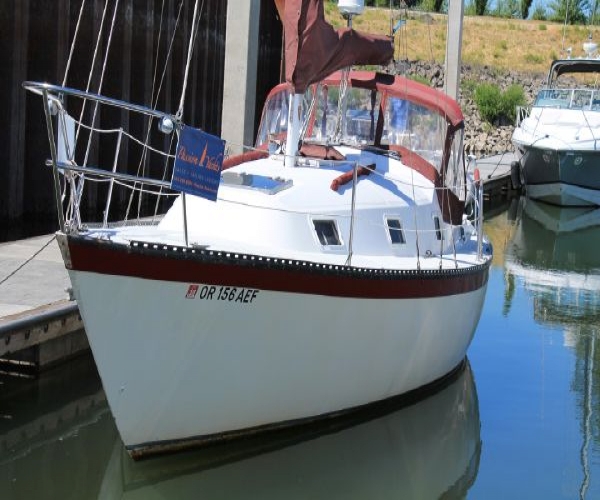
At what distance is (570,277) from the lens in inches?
807

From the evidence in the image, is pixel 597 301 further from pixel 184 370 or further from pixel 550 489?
pixel 184 370

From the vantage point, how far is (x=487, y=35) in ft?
219

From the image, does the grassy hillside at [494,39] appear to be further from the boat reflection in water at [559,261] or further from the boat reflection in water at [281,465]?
the boat reflection in water at [281,465]

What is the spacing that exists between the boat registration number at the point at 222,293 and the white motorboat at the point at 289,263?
1 cm

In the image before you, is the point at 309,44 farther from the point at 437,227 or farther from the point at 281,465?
the point at 281,465

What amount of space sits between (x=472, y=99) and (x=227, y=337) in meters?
48.9

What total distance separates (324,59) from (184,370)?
3647 mm

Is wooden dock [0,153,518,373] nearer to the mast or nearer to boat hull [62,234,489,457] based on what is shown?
boat hull [62,234,489,457]

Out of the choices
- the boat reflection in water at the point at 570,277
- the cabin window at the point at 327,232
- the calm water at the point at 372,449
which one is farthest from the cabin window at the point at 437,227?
the boat reflection in water at the point at 570,277

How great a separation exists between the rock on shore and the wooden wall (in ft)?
84.5

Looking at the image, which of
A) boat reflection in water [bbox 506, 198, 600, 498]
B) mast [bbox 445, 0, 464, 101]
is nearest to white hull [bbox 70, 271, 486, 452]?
boat reflection in water [bbox 506, 198, 600, 498]

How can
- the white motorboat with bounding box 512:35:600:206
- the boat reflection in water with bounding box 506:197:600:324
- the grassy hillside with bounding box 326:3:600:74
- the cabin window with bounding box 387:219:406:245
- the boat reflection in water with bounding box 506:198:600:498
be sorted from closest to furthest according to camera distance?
the cabin window with bounding box 387:219:406:245
the boat reflection in water with bounding box 506:198:600:498
the boat reflection in water with bounding box 506:197:600:324
the white motorboat with bounding box 512:35:600:206
the grassy hillside with bounding box 326:3:600:74

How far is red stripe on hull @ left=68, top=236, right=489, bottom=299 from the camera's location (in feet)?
25.1

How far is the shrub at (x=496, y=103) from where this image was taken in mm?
53750
